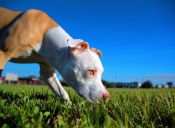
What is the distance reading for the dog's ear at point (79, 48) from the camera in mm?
6363

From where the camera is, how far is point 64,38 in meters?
7.08

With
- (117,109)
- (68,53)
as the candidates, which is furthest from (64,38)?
(117,109)

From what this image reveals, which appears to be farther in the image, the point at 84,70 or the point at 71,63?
the point at 71,63

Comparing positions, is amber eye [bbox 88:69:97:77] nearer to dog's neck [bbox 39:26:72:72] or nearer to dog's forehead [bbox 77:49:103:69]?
dog's forehead [bbox 77:49:103:69]

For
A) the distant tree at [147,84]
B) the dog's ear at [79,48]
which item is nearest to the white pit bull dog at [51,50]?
the dog's ear at [79,48]

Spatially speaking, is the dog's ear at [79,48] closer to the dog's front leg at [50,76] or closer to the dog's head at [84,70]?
the dog's head at [84,70]

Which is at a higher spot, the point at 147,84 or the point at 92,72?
the point at 147,84

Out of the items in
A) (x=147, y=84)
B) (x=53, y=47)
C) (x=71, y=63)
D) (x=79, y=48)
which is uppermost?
(x=147, y=84)

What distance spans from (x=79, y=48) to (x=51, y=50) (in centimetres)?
92

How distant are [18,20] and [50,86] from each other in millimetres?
1896

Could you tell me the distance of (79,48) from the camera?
21.0ft

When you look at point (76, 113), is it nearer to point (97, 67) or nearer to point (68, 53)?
point (97, 67)

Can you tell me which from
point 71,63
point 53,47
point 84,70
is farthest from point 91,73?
point 53,47

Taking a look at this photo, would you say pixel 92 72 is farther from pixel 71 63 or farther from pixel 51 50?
pixel 51 50
